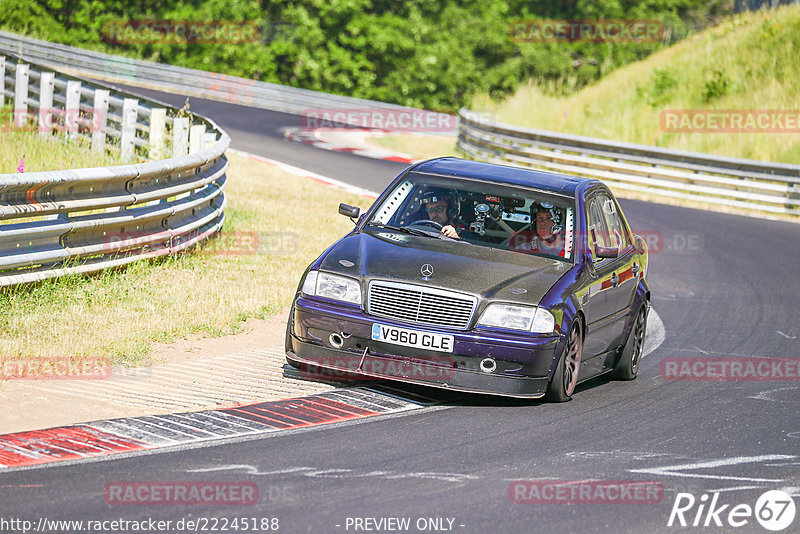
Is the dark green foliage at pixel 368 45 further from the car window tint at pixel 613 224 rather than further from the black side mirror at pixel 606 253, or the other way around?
the black side mirror at pixel 606 253

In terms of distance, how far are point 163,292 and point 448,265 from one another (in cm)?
371

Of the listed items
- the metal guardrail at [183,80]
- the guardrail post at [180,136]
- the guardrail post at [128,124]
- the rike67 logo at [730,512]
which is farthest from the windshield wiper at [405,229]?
the metal guardrail at [183,80]

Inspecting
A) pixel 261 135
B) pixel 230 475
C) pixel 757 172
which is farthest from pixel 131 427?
pixel 261 135

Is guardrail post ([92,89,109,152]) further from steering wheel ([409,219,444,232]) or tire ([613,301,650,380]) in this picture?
tire ([613,301,650,380])

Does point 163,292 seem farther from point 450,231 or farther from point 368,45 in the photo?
point 368,45

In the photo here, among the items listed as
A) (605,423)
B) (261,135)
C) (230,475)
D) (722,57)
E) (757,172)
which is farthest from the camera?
(722,57)

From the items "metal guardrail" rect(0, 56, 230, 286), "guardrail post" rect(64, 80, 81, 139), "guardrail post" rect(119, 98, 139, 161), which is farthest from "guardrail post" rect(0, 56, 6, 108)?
"guardrail post" rect(119, 98, 139, 161)

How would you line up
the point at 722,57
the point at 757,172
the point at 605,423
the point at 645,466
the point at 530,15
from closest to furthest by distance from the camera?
the point at 645,466 < the point at 605,423 < the point at 757,172 < the point at 722,57 < the point at 530,15

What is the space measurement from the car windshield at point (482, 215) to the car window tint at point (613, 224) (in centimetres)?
75

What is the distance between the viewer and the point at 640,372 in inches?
401

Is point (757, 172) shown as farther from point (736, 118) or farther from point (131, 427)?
point (131, 427)

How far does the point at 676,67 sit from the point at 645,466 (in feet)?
104

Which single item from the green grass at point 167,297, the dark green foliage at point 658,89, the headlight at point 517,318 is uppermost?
the dark green foliage at point 658,89

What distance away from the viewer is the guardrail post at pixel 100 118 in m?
19.1
